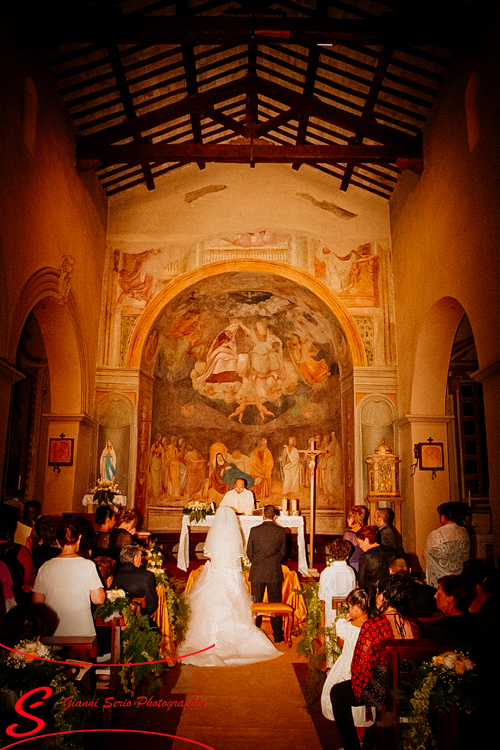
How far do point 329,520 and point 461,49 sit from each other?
9838 mm

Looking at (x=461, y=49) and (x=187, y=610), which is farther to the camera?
(x=461, y=49)

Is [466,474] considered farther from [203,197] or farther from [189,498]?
[203,197]

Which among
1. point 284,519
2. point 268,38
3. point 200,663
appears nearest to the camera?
point 200,663

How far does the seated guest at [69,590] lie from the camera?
4477 millimetres

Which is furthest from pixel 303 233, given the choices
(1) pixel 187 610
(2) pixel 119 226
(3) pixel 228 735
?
(3) pixel 228 735

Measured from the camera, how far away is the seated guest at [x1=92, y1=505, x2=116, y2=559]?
606 centimetres

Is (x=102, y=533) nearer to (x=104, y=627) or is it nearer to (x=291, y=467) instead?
(x=104, y=627)

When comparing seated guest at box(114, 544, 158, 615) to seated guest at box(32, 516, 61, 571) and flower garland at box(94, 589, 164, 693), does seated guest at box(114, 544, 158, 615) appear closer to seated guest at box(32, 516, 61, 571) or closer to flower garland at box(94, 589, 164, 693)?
flower garland at box(94, 589, 164, 693)

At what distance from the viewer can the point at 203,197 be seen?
46.6ft

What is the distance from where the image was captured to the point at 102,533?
6.35 m

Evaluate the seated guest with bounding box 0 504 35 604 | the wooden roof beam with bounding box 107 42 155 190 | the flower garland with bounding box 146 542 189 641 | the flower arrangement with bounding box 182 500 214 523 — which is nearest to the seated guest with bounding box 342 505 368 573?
the flower garland with bounding box 146 542 189 641

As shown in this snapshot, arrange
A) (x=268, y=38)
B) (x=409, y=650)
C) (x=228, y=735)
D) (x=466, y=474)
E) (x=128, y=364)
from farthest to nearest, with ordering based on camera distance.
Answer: (x=466, y=474) → (x=128, y=364) → (x=268, y=38) → (x=228, y=735) → (x=409, y=650)

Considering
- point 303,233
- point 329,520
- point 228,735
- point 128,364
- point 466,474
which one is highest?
point 303,233

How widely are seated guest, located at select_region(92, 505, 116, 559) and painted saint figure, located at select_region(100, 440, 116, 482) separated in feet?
19.2
